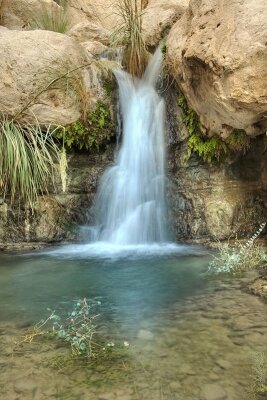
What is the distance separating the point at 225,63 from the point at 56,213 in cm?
332

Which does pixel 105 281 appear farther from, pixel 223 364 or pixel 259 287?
pixel 223 364

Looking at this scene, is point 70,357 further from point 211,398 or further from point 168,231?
point 168,231

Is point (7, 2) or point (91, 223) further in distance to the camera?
point (7, 2)

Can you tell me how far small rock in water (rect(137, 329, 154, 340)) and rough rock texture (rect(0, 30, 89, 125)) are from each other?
4.36m

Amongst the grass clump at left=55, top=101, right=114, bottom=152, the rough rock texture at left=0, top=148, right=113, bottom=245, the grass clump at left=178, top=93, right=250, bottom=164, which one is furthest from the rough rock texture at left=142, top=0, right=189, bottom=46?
the rough rock texture at left=0, top=148, right=113, bottom=245

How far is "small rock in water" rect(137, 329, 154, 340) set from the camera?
2445 mm

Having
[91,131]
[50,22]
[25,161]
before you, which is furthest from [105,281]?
[50,22]

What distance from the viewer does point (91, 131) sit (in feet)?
20.6

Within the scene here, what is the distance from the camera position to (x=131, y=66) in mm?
6965

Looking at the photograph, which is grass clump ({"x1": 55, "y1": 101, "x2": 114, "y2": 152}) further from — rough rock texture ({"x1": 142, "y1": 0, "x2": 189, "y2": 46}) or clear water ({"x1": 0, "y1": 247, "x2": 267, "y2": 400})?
clear water ({"x1": 0, "y1": 247, "x2": 267, "y2": 400})

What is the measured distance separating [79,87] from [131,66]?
1.27 metres

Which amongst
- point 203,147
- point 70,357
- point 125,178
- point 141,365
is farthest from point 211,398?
point 125,178

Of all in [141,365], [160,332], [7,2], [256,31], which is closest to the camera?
[141,365]

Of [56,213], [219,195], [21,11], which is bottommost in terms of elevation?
[56,213]
